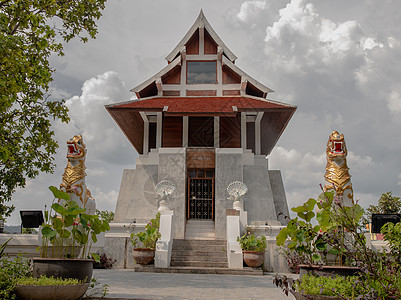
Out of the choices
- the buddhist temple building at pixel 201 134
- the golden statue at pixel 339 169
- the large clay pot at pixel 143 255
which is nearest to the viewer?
the large clay pot at pixel 143 255

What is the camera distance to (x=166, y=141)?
17906mm

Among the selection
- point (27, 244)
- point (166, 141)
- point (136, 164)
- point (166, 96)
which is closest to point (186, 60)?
point (166, 96)

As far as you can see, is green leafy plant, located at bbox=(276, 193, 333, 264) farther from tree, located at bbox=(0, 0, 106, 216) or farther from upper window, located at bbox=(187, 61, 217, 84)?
upper window, located at bbox=(187, 61, 217, 84)

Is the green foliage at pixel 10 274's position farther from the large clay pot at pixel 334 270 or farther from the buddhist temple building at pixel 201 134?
the buddhist temple building at pixel 201 134

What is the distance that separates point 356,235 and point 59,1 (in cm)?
903

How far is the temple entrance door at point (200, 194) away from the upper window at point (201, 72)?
15.8 ft

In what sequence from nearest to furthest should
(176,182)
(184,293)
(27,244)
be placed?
(184,293) < (27,244) < (176,182)

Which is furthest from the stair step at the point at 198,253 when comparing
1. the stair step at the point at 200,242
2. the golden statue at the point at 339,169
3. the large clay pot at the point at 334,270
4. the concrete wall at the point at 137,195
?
the large clay pot at the point at 334,270

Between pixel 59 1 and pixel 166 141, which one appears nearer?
pixel 59 1

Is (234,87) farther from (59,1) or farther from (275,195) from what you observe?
(59,1)

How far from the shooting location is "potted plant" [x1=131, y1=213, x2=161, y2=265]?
36.3 ft

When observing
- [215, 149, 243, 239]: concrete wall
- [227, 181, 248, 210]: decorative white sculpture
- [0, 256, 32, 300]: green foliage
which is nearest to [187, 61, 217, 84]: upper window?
[215, 149, 243, 239]: concrete wall

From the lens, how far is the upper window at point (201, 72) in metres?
18.3

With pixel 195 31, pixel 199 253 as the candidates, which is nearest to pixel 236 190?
pixel 199 253
